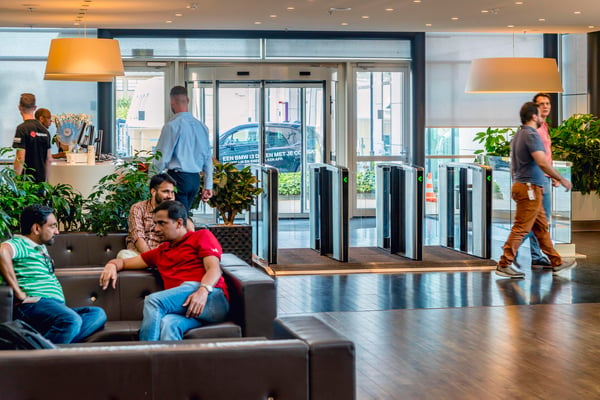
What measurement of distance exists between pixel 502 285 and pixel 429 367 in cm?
→ 308

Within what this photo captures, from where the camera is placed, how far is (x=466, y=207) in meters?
10.0

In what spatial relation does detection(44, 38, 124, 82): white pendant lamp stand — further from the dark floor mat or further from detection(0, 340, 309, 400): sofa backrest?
detection(0, 340, 309, 400): sofa backrest

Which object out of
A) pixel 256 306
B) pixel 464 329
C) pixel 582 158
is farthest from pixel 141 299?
pixel 582 158

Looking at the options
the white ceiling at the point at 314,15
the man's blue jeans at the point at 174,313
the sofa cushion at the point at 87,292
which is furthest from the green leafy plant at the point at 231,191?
the man's blue jeans at the point at 174,313

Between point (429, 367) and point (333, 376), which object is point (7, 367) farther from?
point (429, 367)

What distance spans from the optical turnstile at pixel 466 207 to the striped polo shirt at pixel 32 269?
587cm

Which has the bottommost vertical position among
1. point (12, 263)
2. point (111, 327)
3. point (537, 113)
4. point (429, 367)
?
point (429, 367)

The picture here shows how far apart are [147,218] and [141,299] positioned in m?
1.18

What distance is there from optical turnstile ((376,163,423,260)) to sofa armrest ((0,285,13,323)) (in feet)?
18.9

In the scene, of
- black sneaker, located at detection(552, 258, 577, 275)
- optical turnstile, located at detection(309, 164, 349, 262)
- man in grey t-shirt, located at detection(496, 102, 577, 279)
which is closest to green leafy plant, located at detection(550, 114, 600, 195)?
black sneaker, located at detection(552, 258, 577, 275)

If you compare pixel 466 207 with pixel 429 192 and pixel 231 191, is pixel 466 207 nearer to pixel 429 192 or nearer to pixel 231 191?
pixel 231 191

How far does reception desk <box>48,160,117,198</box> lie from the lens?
8.70 meters

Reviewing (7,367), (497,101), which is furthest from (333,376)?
(497,101)

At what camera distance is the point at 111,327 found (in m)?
4.57
